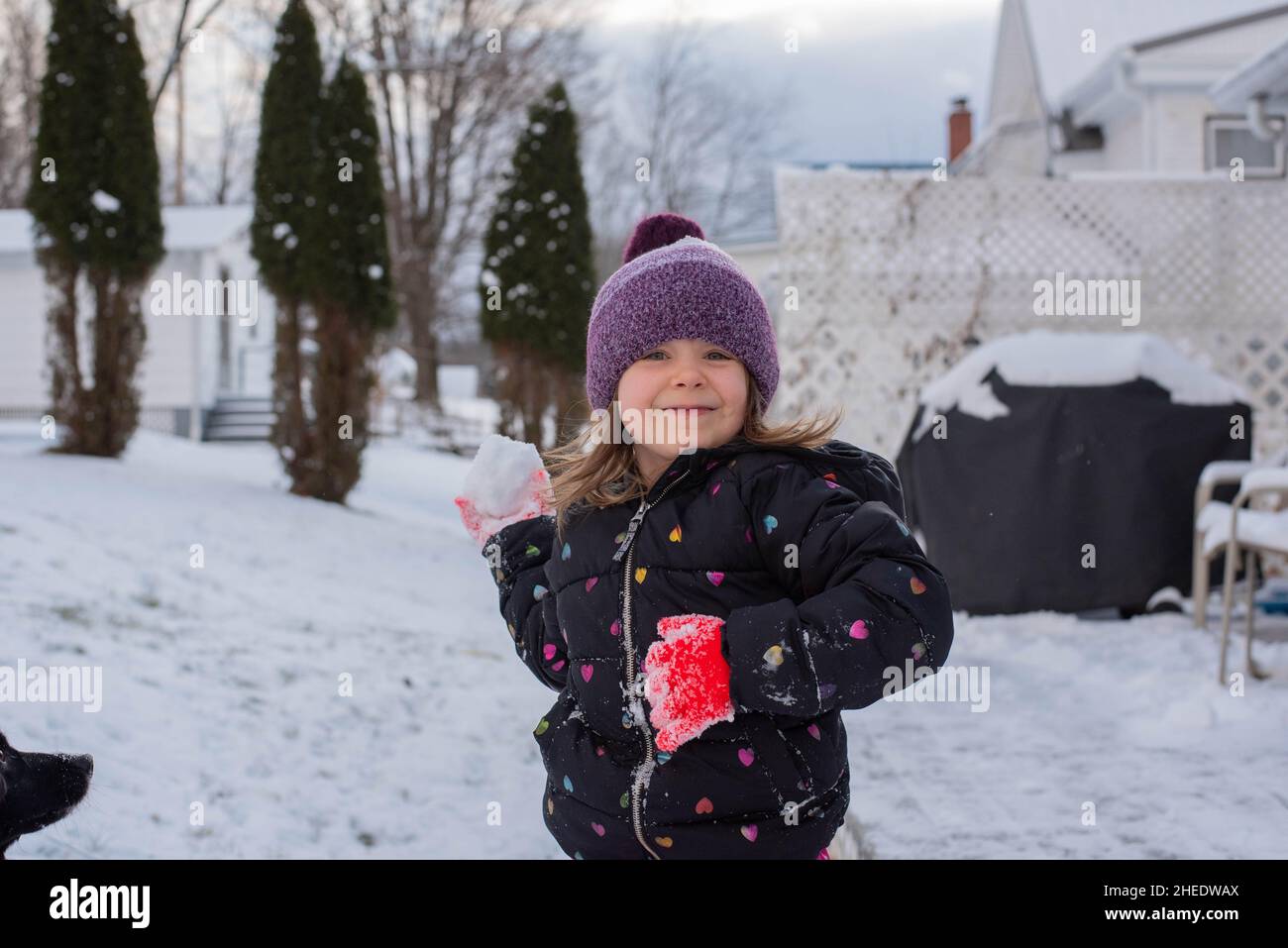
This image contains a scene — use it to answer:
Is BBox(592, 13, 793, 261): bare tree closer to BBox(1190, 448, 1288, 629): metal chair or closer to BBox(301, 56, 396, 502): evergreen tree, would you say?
BBox(301, 56, 396, 502): evergreen tree

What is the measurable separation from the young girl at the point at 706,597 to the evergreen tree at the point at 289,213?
7918 mm

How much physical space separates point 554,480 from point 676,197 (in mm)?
24873

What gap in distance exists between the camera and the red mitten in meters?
1.56

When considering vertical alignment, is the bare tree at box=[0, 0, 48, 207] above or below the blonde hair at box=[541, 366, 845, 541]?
above

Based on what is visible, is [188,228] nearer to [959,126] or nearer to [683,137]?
[683,137]

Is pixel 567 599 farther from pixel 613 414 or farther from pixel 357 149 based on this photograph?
pixel 357 149

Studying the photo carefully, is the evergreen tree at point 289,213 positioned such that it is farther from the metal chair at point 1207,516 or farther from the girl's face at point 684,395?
the girl's face at point 684,395

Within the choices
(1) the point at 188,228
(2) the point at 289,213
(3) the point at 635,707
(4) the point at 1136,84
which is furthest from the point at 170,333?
(3) the point at 635,707

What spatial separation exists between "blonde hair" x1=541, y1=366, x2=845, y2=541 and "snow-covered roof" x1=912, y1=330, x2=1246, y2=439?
15.4ft

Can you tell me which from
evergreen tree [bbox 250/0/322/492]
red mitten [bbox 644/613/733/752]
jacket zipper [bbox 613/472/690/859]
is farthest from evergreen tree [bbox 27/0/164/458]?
red mitten [bbox 644/613/733/752]

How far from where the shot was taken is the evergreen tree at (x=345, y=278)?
9.45m

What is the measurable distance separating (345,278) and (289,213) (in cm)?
69

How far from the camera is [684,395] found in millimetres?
1837

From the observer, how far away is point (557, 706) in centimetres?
188
